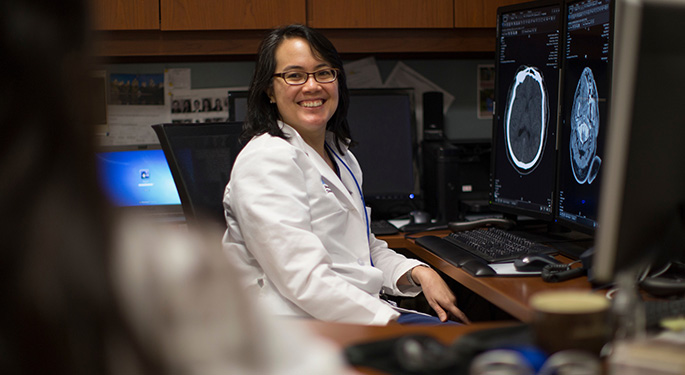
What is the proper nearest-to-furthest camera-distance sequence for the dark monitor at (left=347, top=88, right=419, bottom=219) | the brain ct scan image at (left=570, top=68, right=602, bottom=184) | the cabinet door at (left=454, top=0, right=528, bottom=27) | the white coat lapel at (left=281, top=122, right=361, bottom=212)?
the brain ct scan image at (left=570, top=68, right=602, bottom=184), the white coat lapel at (left=281, top=122, right=361, bottom=212), the cabinet door at (left=454, top=0, right=528, bottom=27), the dark monitor at (left=347, top=88, right=419, bottom=219)

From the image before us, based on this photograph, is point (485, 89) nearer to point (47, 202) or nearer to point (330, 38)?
point (330, 38)

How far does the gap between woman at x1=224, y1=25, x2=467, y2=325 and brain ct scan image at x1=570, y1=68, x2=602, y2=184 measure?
45 centimetres

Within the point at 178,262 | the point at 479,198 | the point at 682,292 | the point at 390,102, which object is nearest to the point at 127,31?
the point at 390,102

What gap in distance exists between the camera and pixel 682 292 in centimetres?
114

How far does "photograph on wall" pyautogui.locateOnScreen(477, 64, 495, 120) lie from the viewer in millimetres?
2664

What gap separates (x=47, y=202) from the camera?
0.30m

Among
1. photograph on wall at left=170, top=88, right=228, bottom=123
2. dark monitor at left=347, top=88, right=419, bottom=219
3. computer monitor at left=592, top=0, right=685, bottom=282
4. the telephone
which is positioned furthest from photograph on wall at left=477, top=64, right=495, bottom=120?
computer monitor at left=592, top=0, right=685, bottom=282

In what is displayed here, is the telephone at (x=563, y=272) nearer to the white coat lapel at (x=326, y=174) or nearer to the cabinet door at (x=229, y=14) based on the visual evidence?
the white coat lapel at (x=326, y=174)

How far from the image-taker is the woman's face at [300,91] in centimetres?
171

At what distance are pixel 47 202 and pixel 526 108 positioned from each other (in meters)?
1.70

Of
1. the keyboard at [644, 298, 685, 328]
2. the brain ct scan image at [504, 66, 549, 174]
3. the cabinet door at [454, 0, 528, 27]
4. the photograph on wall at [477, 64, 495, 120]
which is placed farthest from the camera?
the photograph on wall at [477, 64, 495, 120]

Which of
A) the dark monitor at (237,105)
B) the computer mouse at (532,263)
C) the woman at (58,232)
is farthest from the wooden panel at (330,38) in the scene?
the woman at (58,232)

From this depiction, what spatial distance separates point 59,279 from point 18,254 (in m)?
0.02

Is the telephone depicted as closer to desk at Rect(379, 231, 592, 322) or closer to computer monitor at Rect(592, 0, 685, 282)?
desk at Rect(379, 231, 592, 322)
